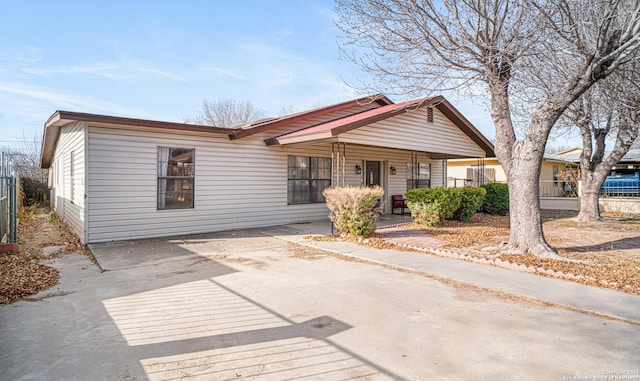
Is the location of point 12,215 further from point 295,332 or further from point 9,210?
point 295,332

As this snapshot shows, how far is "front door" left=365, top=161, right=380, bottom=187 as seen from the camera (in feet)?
45.6

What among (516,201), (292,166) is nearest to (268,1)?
(292,166)

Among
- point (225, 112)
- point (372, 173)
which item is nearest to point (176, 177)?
point (372, 173)

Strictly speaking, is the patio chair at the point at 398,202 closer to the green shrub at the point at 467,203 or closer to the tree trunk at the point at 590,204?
the green shrub at the point at 467,203

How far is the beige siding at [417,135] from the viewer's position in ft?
33.4

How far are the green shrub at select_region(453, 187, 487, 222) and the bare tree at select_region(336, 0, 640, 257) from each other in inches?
162

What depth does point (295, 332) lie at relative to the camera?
134 inches

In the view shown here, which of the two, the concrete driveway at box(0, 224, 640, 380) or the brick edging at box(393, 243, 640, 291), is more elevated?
the brick edging at box(393, 243, 640, 291)

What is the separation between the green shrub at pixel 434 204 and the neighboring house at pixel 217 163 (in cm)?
188

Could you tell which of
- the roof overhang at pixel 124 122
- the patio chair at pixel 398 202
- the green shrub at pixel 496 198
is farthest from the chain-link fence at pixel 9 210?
the green shrub at pixel 496 198

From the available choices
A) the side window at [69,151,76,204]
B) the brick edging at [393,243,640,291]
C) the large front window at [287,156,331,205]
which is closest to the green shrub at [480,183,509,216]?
the large front window at [287,156,331,205]

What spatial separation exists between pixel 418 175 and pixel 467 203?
13.9ft

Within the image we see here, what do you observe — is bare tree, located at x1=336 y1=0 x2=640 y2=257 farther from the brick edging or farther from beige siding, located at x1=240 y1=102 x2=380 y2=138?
beige siding, located at x1=240 y1=102 x2=380 y2=138

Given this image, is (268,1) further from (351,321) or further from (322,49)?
(351,321)
